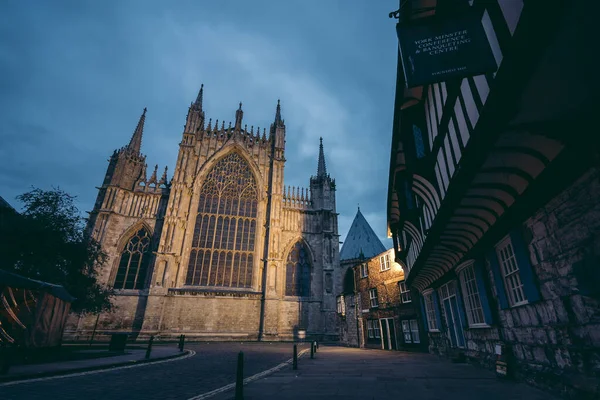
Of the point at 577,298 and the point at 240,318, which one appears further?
the point at 240,318

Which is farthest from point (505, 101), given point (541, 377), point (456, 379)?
point (456, 379)

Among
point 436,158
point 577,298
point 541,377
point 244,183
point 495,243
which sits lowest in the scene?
point 541,377

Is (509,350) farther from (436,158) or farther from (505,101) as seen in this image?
(505,101)

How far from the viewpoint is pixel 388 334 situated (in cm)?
1662

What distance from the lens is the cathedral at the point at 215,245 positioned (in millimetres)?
22422

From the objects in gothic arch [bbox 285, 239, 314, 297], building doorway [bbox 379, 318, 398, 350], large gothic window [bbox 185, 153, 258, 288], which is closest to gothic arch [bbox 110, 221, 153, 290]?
large gothic window [bbox 185, 153, 258, 288]

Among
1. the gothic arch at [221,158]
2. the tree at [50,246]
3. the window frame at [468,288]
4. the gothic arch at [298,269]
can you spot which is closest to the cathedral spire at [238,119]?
the gothic arch at [221,158]

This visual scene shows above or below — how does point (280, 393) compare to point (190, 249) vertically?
below

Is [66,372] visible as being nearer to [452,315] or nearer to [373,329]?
[452,315]

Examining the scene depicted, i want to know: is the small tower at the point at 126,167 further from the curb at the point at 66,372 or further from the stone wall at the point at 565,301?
the stone wall at the point at 565,301

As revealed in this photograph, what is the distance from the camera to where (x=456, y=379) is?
596 cm

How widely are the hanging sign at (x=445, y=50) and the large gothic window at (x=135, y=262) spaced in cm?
2683

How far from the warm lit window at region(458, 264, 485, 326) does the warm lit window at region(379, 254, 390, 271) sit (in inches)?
355

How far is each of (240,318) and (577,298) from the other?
2349 centimetres
